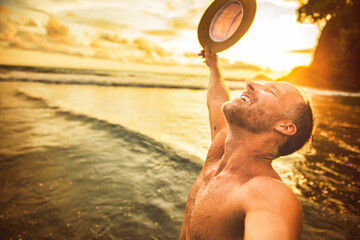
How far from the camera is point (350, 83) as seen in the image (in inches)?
987

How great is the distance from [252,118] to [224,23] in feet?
4.21

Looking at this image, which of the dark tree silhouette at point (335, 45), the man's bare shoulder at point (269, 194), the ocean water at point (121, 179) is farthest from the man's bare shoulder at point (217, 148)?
the dark tree silhouette at point (335, 45)

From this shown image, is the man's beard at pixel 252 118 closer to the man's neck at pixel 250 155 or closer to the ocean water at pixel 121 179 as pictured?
the man's neck at pixel 250 155

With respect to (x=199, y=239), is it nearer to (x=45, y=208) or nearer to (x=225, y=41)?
(x=225, y=41)

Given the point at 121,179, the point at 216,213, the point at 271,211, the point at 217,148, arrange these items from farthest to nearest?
the point at 121,179
the point at 217,148
the point at 216,213
the point at 271,211

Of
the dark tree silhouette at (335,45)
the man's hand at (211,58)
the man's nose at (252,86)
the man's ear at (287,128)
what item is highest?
the dark tree silhouette at (335,45)

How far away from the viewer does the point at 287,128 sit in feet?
4.63

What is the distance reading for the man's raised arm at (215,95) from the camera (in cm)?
210

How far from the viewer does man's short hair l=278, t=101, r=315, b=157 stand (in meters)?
1.42

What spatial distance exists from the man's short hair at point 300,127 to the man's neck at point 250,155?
0.13 m

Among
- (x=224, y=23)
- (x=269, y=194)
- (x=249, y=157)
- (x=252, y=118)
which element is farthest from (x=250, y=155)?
(x=224, y=23)

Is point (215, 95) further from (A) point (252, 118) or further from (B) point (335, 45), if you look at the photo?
(B) point (335, 45)

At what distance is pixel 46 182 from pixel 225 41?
369 cm

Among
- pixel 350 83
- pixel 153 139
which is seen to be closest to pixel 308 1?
pixel 350 83
